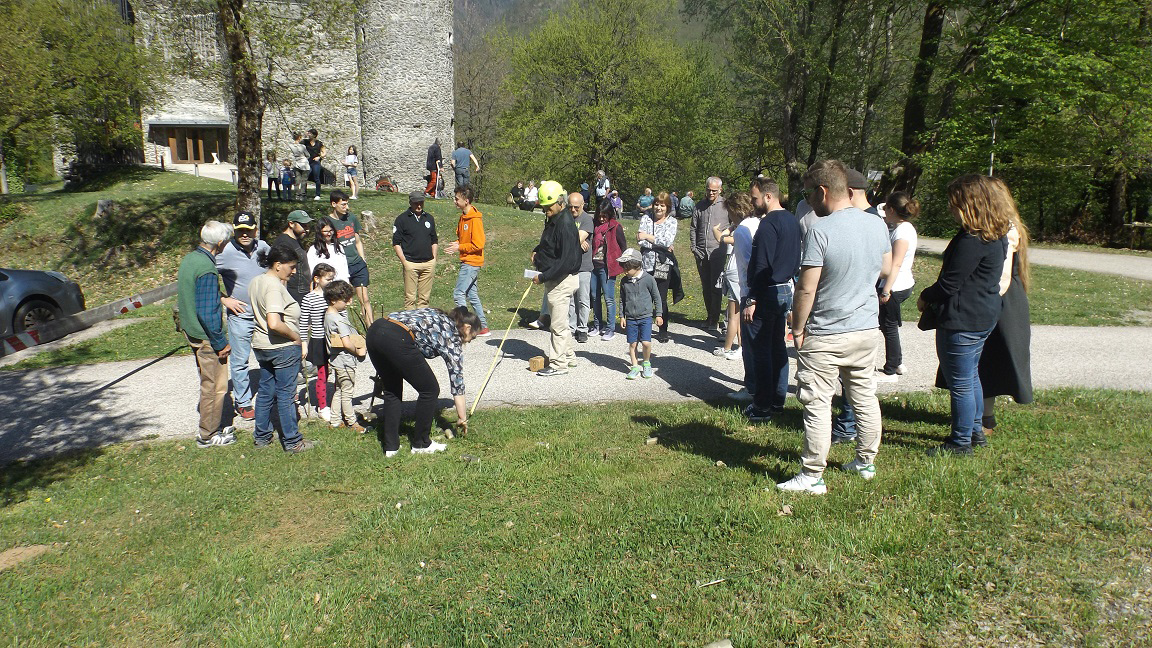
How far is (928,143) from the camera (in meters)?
20.8

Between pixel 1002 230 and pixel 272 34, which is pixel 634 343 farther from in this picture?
pixel 272 34

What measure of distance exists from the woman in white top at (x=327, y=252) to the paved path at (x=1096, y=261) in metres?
15.9

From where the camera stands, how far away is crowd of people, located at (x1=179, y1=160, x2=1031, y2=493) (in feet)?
14.3

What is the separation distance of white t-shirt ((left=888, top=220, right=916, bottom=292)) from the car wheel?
12.4 m

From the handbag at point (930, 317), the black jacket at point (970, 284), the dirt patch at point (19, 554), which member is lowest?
the dirt patch at point (19, 554)

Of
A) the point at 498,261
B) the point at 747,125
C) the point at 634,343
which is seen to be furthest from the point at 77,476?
the point at 747,125

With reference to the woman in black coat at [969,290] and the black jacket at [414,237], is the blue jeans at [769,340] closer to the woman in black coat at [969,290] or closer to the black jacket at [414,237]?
the woman in black coat at [969,290]

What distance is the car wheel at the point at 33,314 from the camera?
11.0 m

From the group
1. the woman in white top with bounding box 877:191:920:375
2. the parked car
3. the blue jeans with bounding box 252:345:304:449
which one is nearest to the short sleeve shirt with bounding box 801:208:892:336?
the woman in white top with bounding box 877:191:920:375

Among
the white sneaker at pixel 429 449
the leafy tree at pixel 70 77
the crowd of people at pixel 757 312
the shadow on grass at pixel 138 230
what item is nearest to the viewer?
the crowd of people at pixel 757 312

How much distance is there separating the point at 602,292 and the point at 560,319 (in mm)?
2456

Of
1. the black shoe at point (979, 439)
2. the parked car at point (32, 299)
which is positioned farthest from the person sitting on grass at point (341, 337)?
the parked car at point (32, 299)

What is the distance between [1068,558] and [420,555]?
3.70 metres

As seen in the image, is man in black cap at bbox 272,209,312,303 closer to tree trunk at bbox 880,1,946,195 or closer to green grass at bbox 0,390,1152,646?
green grass at bbox 0,390,1152,646
